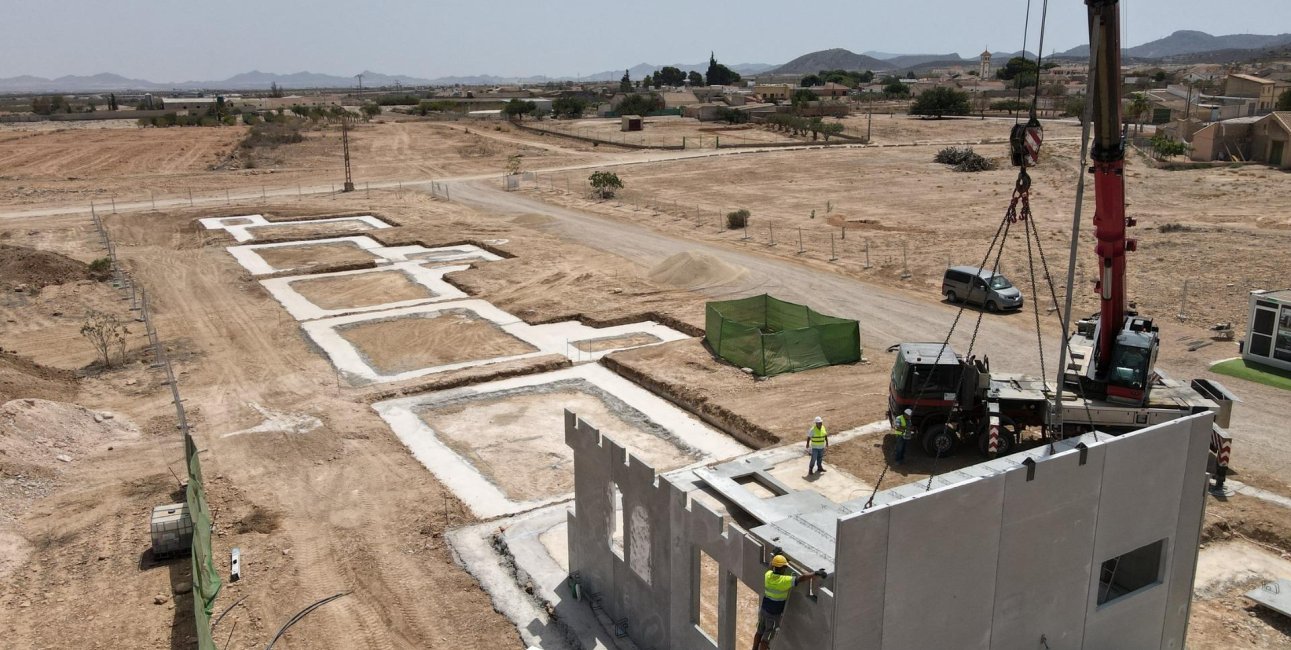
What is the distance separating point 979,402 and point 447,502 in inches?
435

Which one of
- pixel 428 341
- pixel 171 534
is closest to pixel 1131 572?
pixel 171 534

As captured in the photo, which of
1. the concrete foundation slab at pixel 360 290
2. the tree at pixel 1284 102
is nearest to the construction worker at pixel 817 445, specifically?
the concrete foundation slab at pixel 360 290

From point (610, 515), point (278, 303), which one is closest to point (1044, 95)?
point (278, 303)

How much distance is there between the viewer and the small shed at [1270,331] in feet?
76.5

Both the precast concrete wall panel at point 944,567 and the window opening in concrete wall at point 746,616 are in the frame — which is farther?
the window opening in concrete wall at point 746,616

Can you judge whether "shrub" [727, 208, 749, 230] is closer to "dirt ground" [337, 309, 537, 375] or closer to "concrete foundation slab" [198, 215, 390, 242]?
"concrete foundation slab" [198, 215, 390, 242]

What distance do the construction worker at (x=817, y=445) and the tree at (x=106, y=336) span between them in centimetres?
2015

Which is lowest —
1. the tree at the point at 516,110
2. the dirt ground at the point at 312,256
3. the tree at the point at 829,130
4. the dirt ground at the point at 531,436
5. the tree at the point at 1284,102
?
the dirt ground at the point at 531,436

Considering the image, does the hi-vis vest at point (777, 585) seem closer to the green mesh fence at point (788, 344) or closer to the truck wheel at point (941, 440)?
the truck wheel at point (941, 440)

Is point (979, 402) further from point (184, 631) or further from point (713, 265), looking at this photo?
point (713, 265)

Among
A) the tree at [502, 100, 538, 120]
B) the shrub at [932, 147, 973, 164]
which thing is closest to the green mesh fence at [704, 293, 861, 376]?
the shrub at [932, 147, 973, 164]

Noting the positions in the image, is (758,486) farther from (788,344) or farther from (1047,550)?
(788,344)

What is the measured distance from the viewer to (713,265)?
3472 cm

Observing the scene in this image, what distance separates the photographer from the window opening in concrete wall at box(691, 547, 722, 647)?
1115cm
